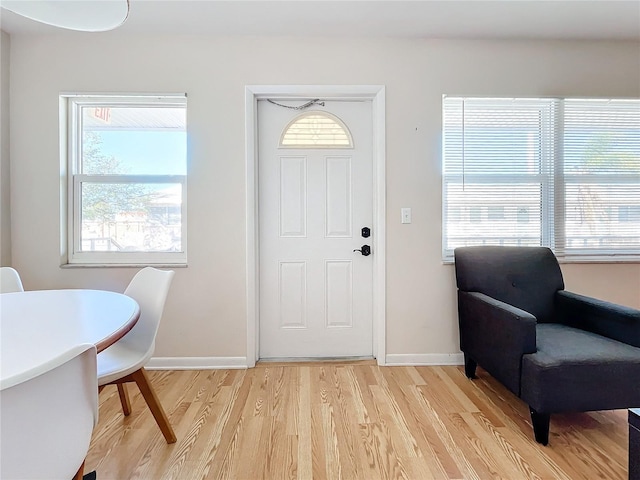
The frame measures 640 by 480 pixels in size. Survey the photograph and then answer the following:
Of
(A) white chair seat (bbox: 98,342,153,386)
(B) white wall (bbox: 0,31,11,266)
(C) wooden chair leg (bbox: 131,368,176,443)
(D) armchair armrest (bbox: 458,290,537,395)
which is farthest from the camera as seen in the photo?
(B) white wall (bbox: 0,31,11,266)

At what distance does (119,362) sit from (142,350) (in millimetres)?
109

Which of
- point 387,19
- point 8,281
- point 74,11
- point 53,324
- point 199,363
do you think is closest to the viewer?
point 53,324

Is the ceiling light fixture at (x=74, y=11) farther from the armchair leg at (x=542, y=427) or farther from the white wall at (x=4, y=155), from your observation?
the armchair leg at (x=542, y=427)

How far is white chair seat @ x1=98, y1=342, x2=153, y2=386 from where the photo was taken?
1419 millimetres

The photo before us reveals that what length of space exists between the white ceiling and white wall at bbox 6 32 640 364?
0.27 feet

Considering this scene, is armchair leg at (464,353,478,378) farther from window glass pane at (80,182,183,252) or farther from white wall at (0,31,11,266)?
white wall at (0,31,11,266)

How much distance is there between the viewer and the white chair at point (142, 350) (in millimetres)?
1473

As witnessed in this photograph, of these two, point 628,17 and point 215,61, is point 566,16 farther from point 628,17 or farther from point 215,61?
point 215,61

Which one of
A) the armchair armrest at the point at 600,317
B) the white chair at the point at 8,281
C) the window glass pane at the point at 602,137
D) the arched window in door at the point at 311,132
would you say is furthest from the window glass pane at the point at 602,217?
the white chair at the point at 8,281

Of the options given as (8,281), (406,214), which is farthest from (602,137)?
(8,281)

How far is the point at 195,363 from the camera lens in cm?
249

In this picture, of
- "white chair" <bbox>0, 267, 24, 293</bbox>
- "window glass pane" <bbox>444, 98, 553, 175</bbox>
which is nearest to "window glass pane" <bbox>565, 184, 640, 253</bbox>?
"window glass pane" <bbox>444, 98, 553, 175</bbox>

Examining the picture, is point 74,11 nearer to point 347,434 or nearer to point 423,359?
point 347,434

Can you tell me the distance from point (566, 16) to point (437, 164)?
122cm
